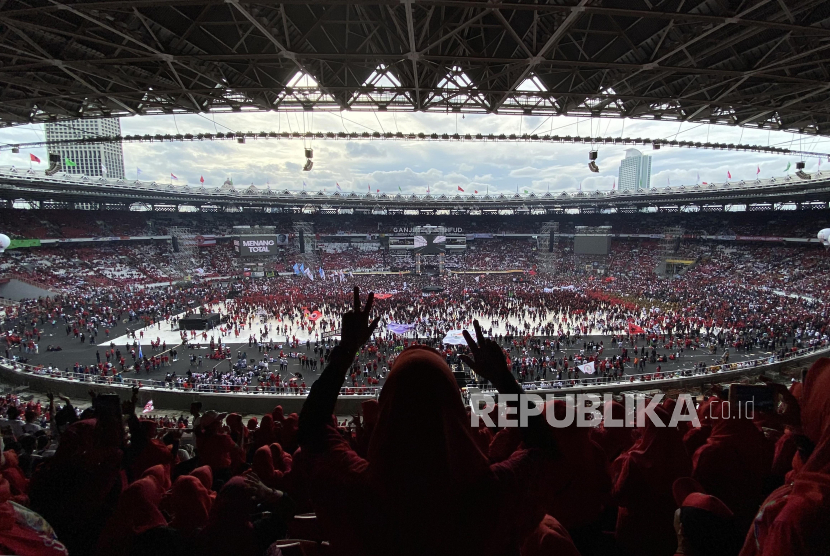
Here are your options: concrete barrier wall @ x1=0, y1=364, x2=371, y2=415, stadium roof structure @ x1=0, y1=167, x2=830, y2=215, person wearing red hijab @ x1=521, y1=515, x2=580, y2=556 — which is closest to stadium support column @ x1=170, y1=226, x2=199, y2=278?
stadium roof structure @ x1=0, y1=167, x2=830, y2=215

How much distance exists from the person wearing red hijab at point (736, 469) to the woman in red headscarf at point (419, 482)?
215cm

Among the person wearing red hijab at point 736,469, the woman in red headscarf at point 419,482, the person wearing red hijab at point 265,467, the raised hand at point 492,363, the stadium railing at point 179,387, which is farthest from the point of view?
the stadium railing at point 179,387

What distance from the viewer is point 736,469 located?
8.68 feet

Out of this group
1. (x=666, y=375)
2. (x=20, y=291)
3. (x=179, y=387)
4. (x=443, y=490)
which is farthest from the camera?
(x=20, y=291)

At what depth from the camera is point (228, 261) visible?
48.0 metres

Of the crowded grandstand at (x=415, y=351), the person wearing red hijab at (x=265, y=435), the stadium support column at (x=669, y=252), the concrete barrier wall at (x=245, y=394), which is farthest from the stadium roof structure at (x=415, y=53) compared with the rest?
the stadium support column at (x=669, y=252)

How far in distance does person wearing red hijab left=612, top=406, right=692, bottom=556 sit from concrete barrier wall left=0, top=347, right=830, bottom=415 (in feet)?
29.4

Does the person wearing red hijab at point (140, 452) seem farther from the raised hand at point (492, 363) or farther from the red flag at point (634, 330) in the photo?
the red flag at point (634, 330)

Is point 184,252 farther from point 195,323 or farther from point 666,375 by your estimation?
point 666,375

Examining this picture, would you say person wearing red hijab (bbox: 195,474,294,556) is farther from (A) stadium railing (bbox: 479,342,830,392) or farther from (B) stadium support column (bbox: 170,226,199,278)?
(B) stadium support column (bbox: 170,226,199,278)

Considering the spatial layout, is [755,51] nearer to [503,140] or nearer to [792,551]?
[503,140]

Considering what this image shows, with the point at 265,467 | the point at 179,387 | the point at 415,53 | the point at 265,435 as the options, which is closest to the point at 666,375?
the point at 415,53

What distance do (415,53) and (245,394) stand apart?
10990 mm

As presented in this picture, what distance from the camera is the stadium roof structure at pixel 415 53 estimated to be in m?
8.00
